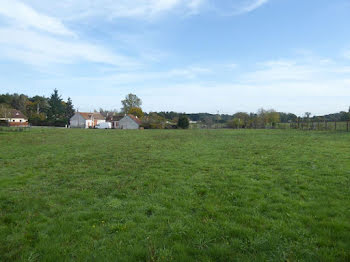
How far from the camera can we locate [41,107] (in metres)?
90.2

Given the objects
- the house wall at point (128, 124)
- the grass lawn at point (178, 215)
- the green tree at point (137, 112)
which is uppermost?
the green tree at point (137, 112)

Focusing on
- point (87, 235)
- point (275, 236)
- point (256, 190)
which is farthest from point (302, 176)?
point (87, 235)

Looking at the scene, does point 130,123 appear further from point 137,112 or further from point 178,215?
point 178,215

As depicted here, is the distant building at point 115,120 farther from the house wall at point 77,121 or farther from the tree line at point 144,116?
the house wall at point 77,121

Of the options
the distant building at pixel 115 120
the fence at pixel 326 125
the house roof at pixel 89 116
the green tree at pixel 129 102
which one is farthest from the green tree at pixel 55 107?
the fence at pixel 326 125

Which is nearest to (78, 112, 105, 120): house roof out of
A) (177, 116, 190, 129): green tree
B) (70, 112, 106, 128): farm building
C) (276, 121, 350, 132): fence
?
(70, 112, 106, 128): farm building

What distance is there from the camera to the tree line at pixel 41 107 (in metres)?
72.4

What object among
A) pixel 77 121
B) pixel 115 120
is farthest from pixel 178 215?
pixel 77 121

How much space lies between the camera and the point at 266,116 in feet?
235

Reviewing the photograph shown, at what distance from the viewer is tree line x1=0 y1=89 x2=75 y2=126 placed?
72.4 m

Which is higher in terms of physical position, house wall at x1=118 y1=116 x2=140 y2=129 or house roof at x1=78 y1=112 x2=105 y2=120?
house roof at x1=78 y1=112 x2=105 y2=120

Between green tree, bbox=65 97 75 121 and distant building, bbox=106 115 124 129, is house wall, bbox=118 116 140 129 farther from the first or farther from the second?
green tree, bbox=65 97 75 121

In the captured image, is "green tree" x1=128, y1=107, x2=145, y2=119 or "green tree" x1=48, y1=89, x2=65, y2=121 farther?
"green tree" x1=128, y1=107, x2=145, y2=119

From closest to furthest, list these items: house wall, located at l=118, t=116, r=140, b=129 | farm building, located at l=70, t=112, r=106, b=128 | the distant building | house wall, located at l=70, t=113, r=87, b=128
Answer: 1. house wall, located at l=118, t=116, r=140, b=129
2. farm building, located at l=70, t=112, r=106, b=128
3. house wall, located at l=70, t=113, r=87, b=128
4. the distant building
